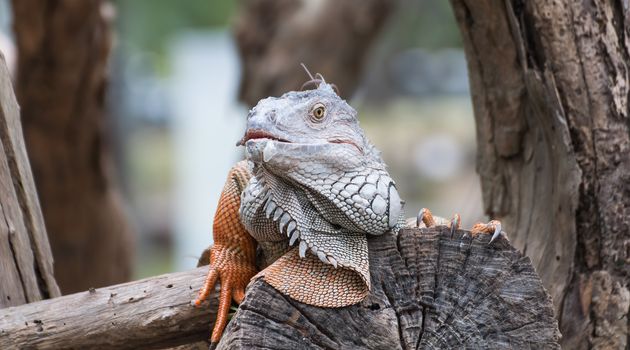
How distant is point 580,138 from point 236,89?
6370 millimetres

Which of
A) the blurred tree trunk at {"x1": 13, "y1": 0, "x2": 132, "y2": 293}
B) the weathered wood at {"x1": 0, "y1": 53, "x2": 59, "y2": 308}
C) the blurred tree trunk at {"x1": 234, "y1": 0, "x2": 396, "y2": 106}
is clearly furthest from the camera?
the blurred tree trunk at {"x1": 234, "y1": 0, "x2": 396, "y2": 106}

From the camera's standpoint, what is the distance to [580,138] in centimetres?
389

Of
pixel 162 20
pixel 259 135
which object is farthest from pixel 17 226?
pixel 162 20

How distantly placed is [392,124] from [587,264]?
15780 millimetres

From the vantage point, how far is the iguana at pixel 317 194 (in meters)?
2.96

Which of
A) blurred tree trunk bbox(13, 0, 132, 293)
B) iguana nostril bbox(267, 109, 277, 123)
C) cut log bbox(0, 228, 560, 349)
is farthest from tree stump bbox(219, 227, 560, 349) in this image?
blurred tree trunk bbox(13, 0, 132, 293)

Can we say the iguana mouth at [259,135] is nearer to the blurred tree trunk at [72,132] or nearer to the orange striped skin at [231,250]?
the orange striped skin at [231,250]

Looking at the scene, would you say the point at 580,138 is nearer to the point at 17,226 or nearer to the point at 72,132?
the point at 17,226

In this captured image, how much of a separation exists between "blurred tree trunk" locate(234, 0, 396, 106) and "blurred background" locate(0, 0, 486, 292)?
1 centimetres

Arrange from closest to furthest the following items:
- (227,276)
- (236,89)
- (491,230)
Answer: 1. (491,230)
2. (227,276)
3. (236,89)

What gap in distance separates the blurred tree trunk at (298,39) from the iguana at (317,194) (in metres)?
5.62

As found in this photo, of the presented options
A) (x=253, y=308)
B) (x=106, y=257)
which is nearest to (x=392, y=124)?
(x=106, y=257)

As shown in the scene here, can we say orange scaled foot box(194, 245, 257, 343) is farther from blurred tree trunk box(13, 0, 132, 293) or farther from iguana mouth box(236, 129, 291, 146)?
blurred tree trunk box(13, 0, 132, 293)

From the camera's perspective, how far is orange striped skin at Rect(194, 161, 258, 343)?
3459 mm
